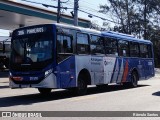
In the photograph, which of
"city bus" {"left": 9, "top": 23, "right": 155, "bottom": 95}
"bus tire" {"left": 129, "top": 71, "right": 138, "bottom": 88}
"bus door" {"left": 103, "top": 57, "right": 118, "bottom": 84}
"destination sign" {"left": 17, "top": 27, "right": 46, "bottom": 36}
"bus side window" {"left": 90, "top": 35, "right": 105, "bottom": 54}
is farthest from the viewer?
"bus tire" {"left": 129, "top": 71, "right": 138, "bottom": 88}

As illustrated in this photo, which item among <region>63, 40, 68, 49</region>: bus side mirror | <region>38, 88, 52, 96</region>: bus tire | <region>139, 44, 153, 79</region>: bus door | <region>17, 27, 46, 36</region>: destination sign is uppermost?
<region>17, 27, 46, 36</region>: destination sign

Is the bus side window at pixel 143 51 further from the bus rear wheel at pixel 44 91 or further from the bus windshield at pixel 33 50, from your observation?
the bus windshield at pixel 33 50

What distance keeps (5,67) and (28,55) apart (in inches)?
1127

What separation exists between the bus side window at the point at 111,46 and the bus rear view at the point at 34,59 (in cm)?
485

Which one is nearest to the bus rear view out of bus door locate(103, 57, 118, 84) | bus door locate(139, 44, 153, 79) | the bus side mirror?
the bus side mirror

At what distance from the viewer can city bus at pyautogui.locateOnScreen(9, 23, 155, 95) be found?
1421 cm

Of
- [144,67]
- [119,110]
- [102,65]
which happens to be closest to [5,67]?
[144,67]

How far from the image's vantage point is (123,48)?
20.6m

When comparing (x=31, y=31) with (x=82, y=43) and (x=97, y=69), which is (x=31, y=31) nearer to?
(x=82, y=43)

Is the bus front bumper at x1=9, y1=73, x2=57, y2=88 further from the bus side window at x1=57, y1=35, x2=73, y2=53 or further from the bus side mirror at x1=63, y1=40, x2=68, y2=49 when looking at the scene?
the bus side mirror at x1=63, y1=40, x2=68, y2=49

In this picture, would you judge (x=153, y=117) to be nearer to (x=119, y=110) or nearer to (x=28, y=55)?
(x=119, y=110)

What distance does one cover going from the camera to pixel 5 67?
42406 mm

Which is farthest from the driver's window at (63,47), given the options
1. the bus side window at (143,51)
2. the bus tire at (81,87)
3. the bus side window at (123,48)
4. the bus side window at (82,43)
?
the bus side window at (143,51)

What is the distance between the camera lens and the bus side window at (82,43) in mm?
15995
